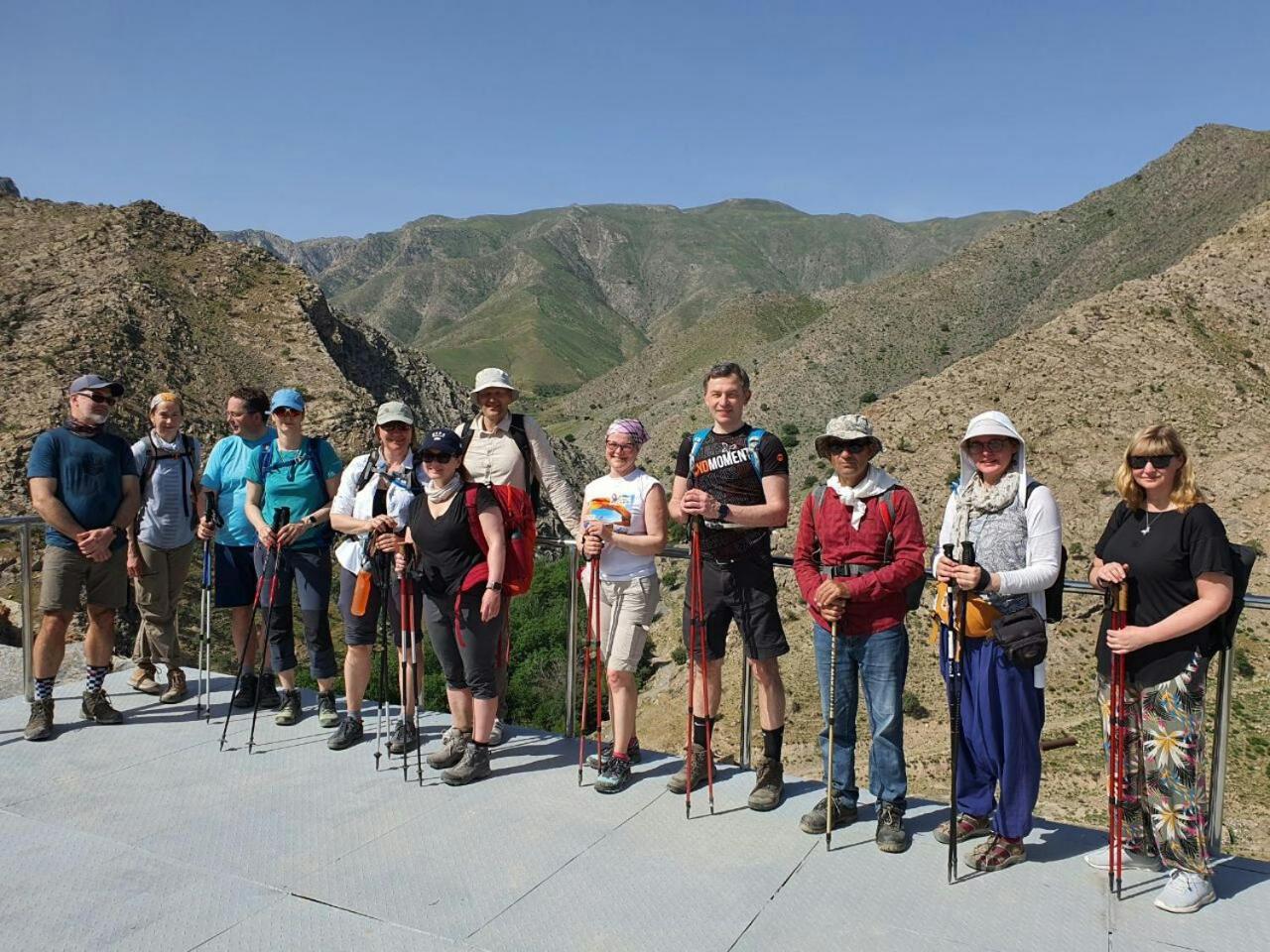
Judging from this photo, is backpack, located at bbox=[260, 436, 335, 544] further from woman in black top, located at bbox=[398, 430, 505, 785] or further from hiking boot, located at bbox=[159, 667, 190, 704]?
hiking boot, located at bbox=[159, 667, 190, 704]

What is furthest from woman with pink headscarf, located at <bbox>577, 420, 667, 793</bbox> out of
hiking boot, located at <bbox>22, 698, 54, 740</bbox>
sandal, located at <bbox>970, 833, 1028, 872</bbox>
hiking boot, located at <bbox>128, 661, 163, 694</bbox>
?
hiking boot, located at <bbox>128, 661, 163, 694</bbox>

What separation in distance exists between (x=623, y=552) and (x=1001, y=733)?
2.06 metres

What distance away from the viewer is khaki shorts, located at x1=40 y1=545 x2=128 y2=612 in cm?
563

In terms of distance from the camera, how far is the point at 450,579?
16.2 ft

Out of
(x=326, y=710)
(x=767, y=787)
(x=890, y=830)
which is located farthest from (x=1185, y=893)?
(x=326, y=710)

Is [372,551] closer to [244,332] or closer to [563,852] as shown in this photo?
[563,852]

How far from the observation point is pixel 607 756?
5.17m

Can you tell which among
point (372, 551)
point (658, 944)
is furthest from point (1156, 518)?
point (372, 551)

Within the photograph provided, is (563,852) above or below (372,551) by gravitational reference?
below

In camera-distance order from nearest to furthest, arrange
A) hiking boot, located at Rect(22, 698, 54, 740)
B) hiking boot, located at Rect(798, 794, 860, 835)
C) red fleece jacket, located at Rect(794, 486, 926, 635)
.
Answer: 1. red fleece jacket, located at Rect(794, 486, 926, 635)
2. hiking boot, located at Rect(798, 794, 860, 835)
3. hiking boot, located at Rect(22, 698, 54, 740)

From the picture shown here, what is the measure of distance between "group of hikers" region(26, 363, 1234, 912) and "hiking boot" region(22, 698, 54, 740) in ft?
0.06

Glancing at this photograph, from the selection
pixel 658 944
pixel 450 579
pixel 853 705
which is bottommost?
pixel 658 944

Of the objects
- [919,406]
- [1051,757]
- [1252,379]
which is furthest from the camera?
[919,406]

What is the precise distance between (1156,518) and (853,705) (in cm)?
164
